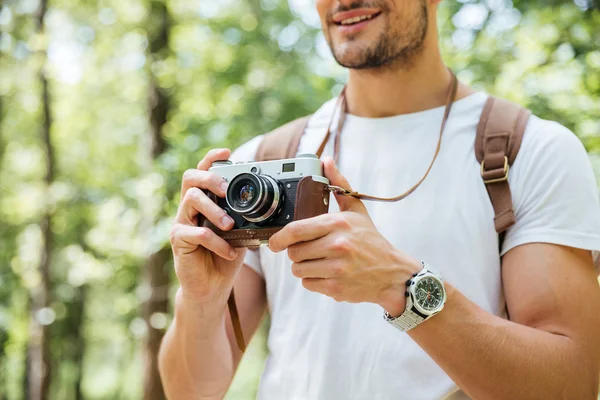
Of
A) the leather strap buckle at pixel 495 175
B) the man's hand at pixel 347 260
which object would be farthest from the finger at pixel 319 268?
the leather strap buckle at pixel 495 175

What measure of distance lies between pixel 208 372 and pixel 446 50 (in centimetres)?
397

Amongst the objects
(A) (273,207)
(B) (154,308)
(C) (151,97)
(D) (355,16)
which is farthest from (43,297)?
(A) (273,207)

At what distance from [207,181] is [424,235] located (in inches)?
26.4

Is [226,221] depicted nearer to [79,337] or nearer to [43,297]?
[43,297]

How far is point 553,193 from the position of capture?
1.84 m

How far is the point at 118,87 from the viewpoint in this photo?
1094 centimetres

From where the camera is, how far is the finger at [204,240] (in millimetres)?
1809

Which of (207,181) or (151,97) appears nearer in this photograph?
(207,181)

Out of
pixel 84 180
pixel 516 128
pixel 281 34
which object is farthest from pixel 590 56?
pixel 84 180

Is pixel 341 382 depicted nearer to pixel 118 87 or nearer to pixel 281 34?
pixel 281 34

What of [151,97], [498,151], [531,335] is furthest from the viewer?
[151,97]

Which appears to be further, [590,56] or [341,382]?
[590,56]

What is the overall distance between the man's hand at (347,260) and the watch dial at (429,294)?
0.13ft

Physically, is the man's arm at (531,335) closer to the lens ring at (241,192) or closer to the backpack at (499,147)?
the backpack at (499,147)
